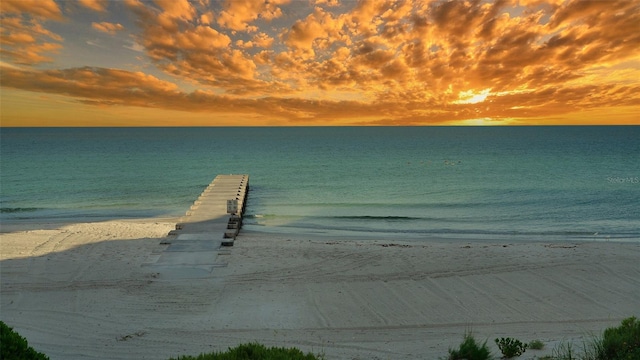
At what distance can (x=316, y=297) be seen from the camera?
37.6ft

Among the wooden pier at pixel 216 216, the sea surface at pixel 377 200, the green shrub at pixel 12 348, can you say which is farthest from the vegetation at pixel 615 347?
the sea surface at pixel 377 200

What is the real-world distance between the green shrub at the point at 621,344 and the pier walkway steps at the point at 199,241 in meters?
10.7

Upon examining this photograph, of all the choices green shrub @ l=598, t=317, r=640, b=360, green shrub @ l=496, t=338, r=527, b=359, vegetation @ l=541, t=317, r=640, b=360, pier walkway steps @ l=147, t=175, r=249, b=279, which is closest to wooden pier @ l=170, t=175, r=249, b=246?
pier walkway steps @ l=147, t=175, r=249, b=279

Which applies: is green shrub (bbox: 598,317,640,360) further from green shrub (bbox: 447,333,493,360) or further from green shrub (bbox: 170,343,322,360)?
green shrub (bbox: 170,343,322,360)

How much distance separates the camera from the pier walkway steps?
44.1 feet

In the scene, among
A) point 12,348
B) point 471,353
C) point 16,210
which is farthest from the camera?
point 16,210

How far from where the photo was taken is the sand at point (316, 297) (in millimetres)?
8987

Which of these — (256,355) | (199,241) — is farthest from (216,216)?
(256,355)

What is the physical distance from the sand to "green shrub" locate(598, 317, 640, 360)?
107 cm

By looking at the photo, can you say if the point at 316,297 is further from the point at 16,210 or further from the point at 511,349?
the point at 16,210

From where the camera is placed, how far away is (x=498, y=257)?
1483 centimetres

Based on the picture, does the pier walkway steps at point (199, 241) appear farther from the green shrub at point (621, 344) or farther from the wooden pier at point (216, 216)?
the green shrub at point (621, 344)

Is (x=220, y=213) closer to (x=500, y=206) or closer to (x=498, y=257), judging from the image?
(x=498, y=257)

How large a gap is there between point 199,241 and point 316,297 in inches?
276
